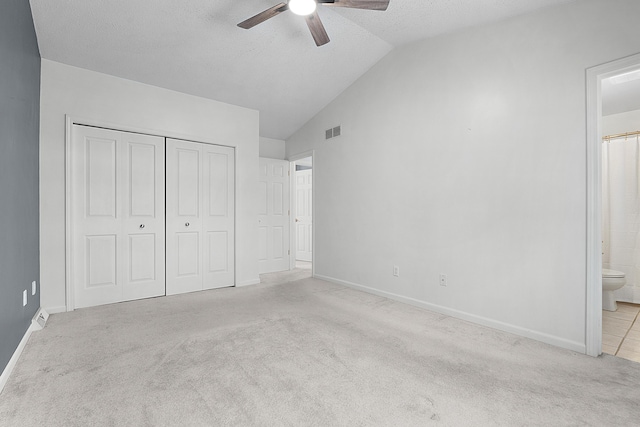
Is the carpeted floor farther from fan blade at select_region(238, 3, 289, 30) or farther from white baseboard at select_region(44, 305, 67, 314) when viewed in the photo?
fan blade at select_region(238, 3, 289, 30)

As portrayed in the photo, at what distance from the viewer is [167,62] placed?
11.4 ft

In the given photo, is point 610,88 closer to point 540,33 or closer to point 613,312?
point 540,33

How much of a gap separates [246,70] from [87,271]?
291 cm

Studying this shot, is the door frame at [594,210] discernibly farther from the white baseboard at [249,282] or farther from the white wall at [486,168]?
the white baseboard at [249,282]

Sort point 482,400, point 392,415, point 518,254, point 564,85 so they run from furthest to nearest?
point 518,254
point 564,85
point 482,400
point 392,415

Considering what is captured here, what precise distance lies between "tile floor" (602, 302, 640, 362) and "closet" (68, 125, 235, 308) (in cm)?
416

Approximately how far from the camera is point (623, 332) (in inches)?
112

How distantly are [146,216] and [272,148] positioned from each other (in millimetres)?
2516

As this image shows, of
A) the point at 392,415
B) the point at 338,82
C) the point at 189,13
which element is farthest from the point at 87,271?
the point at 338,82

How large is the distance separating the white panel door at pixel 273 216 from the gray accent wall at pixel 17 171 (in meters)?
2.98

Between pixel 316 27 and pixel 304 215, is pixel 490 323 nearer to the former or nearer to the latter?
pixel 316 27

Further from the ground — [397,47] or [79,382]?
[397,47]

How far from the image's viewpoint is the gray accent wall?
1.96 metres

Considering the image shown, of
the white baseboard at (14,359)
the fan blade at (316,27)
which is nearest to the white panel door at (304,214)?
the fan blade at (316,27)
